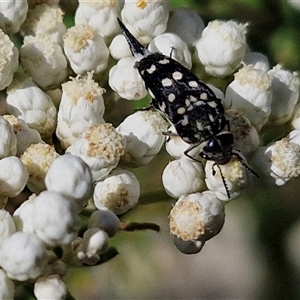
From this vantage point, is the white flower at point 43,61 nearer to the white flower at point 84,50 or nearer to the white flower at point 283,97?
the white flower at point 84,50

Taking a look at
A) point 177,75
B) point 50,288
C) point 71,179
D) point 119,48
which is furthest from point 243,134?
point 50,288

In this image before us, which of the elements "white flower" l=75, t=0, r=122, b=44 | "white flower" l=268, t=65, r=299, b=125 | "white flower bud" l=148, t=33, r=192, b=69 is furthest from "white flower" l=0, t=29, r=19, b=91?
"white flower" l=268, t=65, r=299, b=125

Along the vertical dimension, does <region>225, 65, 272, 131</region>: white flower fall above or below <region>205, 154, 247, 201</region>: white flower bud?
above

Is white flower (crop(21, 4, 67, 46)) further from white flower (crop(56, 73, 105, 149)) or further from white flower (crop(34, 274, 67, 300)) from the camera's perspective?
white flower (crop(34, 274, 67, 300))

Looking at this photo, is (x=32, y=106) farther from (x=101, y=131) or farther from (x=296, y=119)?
(x=296, y=119)

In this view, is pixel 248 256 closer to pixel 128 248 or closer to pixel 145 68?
pixel 128 248

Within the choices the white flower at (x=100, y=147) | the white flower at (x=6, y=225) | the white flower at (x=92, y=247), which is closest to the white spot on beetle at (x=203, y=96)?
the white flower at (x=100, y=147)

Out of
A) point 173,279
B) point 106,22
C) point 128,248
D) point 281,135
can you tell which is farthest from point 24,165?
point 173,279
